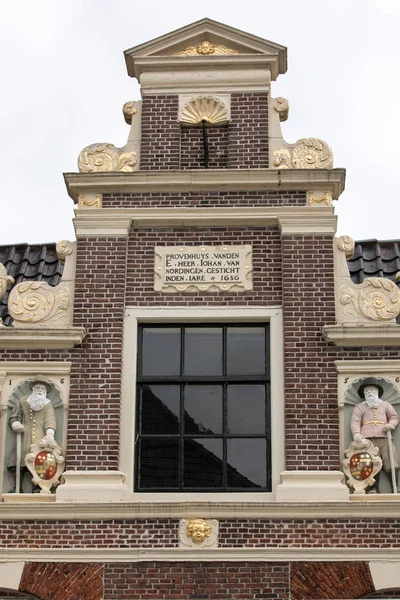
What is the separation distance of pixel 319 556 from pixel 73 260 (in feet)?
15.7

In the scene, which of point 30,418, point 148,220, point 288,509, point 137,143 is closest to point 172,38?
point 137,143

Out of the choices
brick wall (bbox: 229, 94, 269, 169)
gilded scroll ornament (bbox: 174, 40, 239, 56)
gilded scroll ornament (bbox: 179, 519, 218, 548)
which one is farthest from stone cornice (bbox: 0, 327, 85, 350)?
gilded scroll ornament (bbox: 174, 40, 239, 56)

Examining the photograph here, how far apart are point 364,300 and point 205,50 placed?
13.6 feet

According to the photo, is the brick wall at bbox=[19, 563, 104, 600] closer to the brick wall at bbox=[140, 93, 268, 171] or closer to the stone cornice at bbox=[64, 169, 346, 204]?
the stone cornice at bbox=[64, 169, 346, 204]

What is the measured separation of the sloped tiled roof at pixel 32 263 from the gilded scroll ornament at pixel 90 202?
1.96 meters

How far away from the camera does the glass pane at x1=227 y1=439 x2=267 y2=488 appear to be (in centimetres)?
1455

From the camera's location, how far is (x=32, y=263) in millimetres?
18594

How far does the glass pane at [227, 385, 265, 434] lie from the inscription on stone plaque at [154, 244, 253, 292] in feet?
4.14

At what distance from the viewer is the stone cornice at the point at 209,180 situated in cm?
1586

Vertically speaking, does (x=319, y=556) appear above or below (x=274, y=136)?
below

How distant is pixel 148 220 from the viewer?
52.0 feet

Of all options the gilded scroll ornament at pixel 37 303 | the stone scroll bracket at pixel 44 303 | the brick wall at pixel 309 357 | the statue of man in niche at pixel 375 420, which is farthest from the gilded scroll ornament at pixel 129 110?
the statue of man in niche at pixel 375 420

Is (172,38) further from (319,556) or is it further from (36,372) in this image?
(319,556)

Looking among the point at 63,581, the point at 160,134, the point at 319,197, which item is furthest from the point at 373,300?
the point at 63,581
